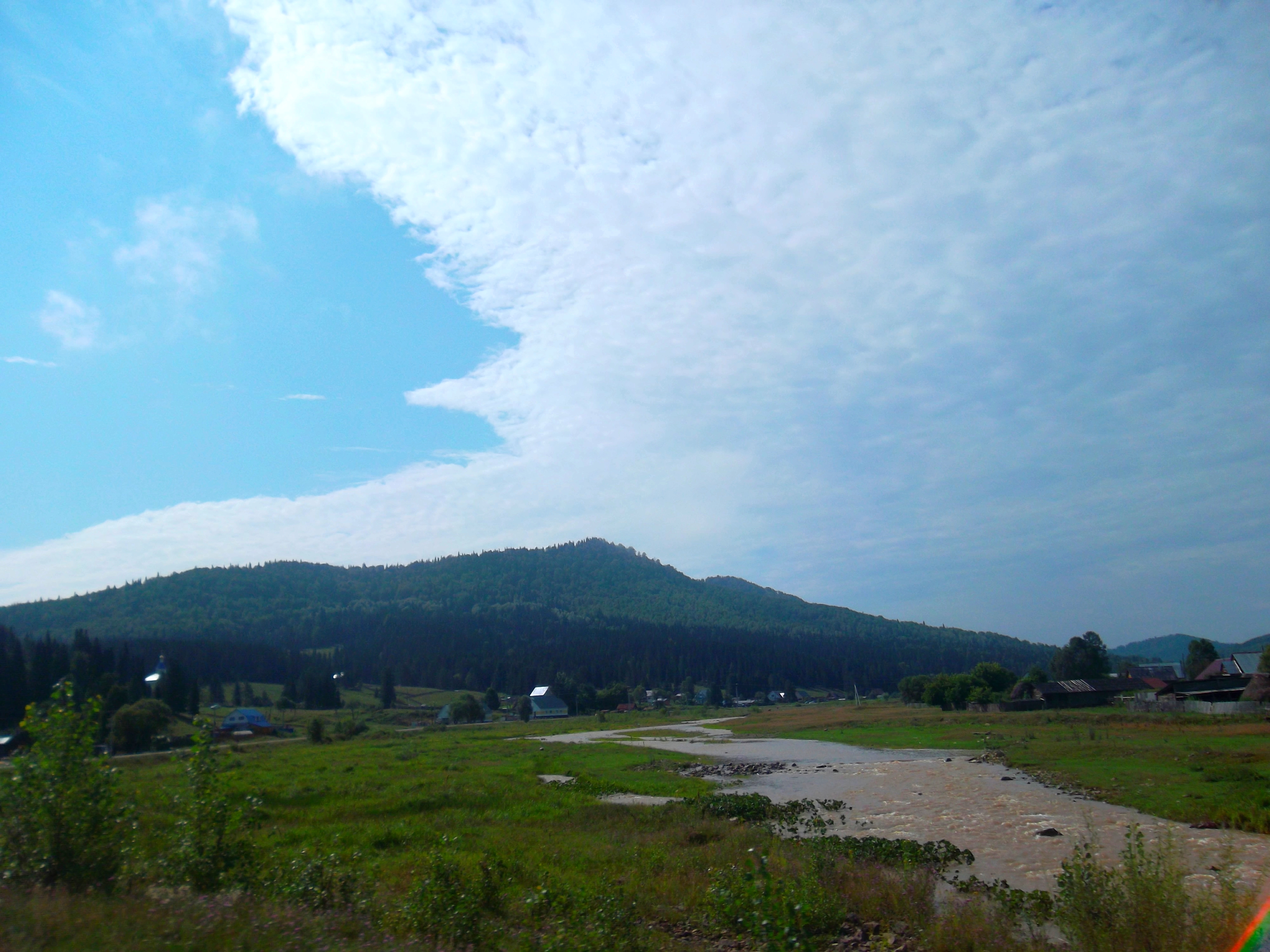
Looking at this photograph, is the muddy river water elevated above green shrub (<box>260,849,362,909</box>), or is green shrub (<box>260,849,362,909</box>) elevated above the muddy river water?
green shrub (<box>260,849,362,909</box>)

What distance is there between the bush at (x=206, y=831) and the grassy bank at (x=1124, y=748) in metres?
25.3

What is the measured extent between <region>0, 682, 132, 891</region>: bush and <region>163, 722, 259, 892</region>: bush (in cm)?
123

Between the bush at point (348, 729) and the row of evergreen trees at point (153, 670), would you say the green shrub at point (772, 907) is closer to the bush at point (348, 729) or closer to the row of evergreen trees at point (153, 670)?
the row of evergreen trees at point (153, 670)

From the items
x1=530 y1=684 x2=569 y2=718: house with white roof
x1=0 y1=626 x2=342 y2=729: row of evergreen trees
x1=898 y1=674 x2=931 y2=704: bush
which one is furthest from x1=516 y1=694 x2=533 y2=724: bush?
x1=898 y1=674 x2=931 y2=704: bush

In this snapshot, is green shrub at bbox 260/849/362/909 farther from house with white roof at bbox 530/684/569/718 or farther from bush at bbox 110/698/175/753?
house with white roof at bbox 530/684/569/718

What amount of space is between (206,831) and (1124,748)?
44.7 m

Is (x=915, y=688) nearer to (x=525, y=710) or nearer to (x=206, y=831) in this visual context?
(x=525, y=710)

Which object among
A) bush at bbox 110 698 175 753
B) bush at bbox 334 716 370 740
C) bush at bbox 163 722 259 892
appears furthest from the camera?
bush at bbox 334 716 370 740

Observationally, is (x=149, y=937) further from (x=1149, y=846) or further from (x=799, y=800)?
(x=799, y=800)

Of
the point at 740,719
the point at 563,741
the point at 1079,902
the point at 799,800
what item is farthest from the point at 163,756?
the point at 740,719

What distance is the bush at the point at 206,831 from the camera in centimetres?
1053

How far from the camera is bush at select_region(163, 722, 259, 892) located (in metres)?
10.5

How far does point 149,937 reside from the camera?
7051 mm

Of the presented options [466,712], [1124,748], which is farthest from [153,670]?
[1124,748]
